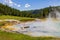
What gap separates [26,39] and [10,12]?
460 ft

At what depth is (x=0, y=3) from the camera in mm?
181250

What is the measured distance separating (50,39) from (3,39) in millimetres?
7037

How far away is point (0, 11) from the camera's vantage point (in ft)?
522

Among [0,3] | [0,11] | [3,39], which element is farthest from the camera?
[0,3]

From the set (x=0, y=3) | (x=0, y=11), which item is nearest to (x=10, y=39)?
(x=0, y=11)

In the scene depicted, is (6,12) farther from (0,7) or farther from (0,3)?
(0,3)

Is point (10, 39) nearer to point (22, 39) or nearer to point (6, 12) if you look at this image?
point (22, 39)

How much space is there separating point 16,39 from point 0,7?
147 metres

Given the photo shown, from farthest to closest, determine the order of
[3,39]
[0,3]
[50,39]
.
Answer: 1. [0,3]
2. [50,39]
3. [3,39]

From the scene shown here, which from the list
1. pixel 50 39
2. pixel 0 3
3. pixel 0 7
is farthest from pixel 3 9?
pixel 50 39

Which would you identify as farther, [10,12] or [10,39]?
[10,12]

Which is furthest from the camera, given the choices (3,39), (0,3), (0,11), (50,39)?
(0,3)

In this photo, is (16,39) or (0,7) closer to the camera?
(16,39)

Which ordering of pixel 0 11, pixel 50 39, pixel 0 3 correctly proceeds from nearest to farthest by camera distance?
1. pixel 50 39
2. pixel 0 11
3. pixel 0 3
